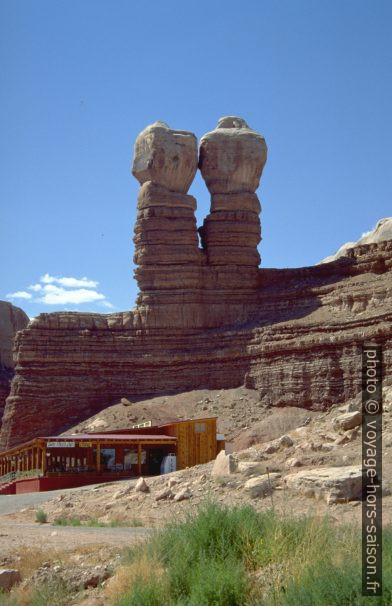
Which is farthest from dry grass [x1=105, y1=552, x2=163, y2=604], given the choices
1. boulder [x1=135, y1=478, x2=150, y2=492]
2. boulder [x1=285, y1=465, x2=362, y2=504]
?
boulder [x1=135, y1=478, x2=150, y2=492]

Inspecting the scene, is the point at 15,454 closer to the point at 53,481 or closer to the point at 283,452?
the point at 53,481

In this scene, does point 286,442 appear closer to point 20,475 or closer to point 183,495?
point 183,495

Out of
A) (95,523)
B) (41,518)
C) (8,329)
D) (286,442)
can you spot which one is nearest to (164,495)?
(95,523)

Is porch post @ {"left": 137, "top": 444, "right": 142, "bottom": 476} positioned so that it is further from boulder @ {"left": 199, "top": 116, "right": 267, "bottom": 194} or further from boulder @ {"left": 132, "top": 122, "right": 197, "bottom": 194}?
boulder @ {"left": 199, "top": 116, "right": 267, "bottom": 194}

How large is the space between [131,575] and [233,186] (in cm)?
4956

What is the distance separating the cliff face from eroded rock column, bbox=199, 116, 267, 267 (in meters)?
0.06

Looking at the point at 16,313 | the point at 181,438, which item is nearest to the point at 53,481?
the point at 181,438

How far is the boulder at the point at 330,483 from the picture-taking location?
17766 mm

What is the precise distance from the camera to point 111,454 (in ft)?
128

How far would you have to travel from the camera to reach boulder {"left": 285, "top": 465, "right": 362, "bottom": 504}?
17766mm

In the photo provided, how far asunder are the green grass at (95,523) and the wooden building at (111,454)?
14056 mm

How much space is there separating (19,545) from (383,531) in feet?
22.0

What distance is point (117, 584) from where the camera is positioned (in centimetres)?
1397

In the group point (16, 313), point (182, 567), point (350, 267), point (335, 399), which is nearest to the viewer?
point (182, 567)
